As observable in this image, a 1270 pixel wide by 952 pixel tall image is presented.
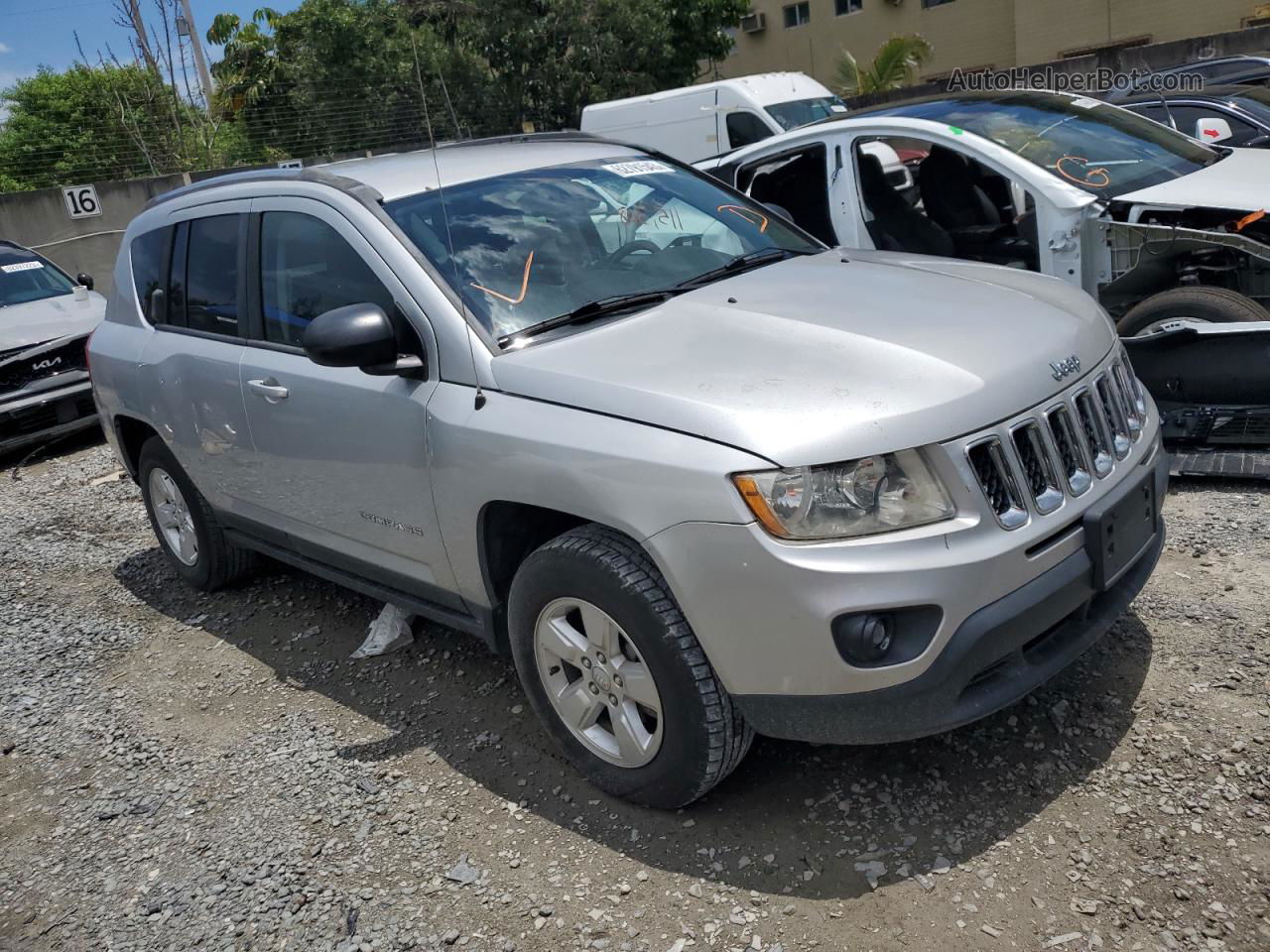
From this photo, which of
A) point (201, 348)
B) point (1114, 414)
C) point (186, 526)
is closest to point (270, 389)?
point (201, 348)

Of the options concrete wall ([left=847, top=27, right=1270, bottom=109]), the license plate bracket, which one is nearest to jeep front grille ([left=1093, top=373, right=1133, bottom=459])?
the license plate bracket

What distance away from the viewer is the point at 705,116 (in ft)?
46.5

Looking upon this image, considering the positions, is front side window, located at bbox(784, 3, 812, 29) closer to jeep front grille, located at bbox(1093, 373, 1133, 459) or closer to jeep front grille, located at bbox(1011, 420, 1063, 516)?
jeep front grille, located at bbox(1093, 373, 1133, 459)

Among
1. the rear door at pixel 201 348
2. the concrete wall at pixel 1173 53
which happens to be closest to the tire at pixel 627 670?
the rear door at pixel 201 348

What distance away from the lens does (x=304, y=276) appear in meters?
3.96

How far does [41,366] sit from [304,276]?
5.93 metres

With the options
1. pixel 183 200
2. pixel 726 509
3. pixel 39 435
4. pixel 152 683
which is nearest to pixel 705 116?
pixel 39 435

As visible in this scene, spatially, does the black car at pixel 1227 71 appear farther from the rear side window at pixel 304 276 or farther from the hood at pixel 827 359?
the rear side window at pixel 304 276

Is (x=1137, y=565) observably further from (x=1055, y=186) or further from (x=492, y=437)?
(x=1055, y=186)

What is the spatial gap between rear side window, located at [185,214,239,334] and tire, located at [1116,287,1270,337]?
3937 mm

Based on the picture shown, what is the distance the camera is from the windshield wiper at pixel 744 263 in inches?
146

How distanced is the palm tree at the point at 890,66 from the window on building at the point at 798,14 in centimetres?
527

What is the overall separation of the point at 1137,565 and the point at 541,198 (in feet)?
7.30

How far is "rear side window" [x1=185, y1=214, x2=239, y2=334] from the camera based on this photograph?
430 cm
